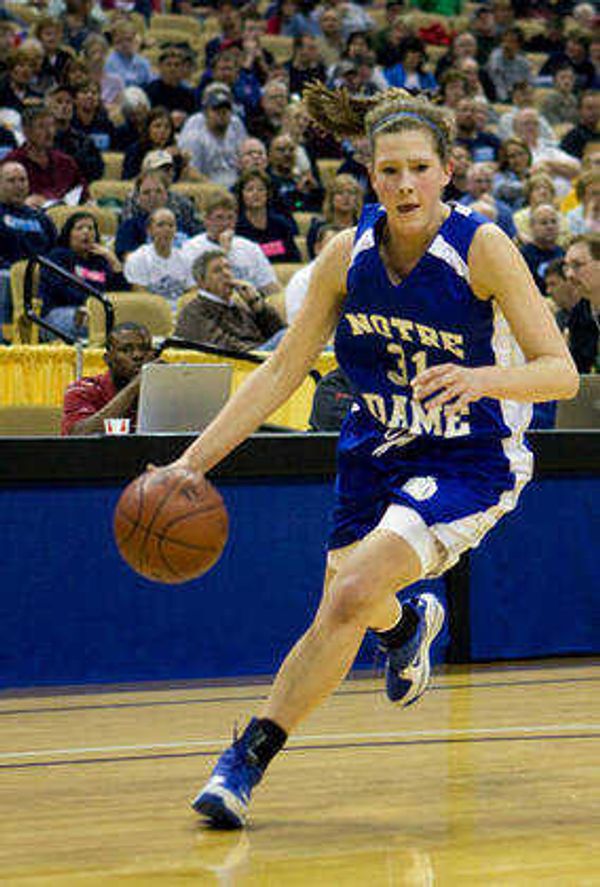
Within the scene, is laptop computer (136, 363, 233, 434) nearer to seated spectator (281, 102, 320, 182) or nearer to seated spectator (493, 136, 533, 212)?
seated spectator (281, 102, 320, 182)

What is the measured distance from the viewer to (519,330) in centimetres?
394

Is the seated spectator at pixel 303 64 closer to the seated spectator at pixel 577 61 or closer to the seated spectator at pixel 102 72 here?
the seated spectator at pixel 102 72

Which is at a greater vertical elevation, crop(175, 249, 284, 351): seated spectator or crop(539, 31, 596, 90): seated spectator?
crop(539, 31, 596, 90): seated spectator

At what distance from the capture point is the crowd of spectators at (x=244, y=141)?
9992mm

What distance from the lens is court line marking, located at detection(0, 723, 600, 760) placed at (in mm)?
5070

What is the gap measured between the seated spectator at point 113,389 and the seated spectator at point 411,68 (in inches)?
332

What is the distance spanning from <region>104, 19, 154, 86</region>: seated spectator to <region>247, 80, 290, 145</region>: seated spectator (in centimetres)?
109

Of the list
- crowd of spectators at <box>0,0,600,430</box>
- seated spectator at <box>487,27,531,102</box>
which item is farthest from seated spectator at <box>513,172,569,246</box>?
seated spectator at <box>487,27,531,102</box>

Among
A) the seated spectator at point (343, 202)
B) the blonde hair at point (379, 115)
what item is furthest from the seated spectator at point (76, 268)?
the blonde hair at point (379, 115)

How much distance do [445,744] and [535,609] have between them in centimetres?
187

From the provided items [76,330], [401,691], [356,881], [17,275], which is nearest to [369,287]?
[401,691]

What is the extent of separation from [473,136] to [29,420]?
768 cm

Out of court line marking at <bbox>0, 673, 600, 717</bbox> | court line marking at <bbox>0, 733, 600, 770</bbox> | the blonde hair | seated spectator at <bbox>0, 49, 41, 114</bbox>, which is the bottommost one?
court line marking at <bbox>0, 673, 600, 717</bbox>

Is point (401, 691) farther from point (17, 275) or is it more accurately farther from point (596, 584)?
point (17, 275)
